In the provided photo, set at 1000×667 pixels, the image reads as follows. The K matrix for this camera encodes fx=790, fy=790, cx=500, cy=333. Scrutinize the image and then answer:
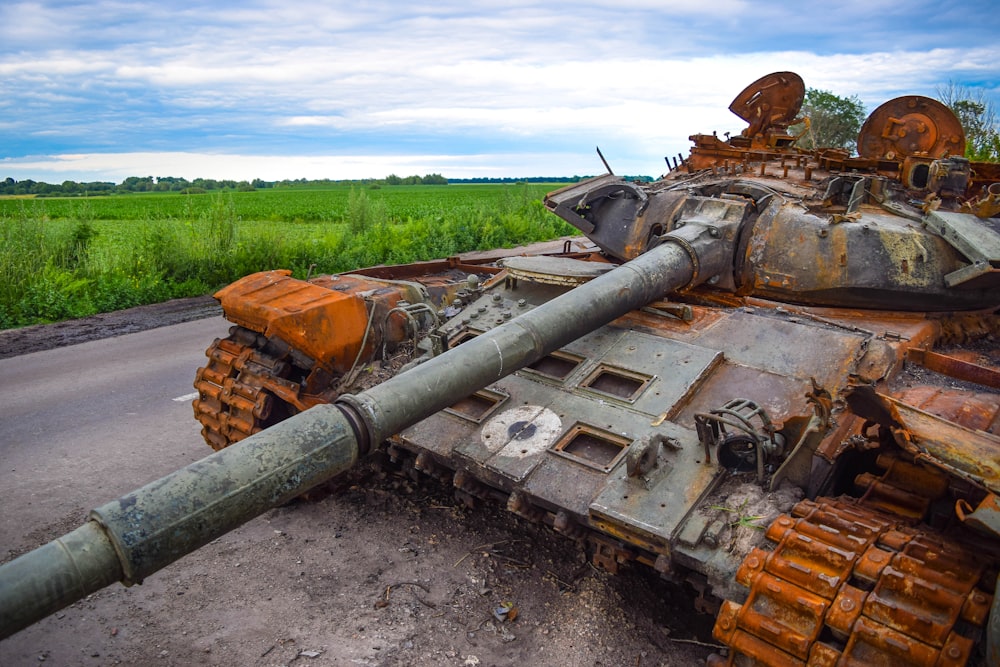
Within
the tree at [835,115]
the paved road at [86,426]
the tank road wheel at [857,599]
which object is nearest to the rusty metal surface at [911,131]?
the tank road wheel at [857,599]

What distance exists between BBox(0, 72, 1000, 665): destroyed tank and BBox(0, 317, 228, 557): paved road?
1.33m

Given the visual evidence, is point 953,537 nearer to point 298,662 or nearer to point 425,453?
point 425,453

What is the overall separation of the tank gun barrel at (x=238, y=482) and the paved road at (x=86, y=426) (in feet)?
12.6

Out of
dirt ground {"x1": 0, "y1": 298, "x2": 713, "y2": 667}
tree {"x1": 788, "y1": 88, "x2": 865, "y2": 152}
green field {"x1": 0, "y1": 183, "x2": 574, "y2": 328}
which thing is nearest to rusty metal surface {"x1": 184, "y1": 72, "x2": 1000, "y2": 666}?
dirt ground {"x1": 0, "y1": 298, "x2": 713, "y2": 667}

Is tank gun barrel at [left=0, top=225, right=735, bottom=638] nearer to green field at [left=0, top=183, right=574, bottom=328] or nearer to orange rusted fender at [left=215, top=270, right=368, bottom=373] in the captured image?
orange rusted fender at [left=215, top=270, right=368, bottom=373]

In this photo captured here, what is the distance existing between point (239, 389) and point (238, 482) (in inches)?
131

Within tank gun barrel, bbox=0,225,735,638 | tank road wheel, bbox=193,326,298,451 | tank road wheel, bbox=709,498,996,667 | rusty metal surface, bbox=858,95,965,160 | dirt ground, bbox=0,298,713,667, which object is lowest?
dirt ground, bbox=0,298,713,667

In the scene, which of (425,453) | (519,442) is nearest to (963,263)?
(519,442)

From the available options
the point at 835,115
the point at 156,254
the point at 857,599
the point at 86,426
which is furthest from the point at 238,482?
the point at 835,115

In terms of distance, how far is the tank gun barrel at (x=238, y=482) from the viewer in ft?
8.79

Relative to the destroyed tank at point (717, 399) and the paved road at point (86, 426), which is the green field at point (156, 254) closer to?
the paved road at point (86, 426)

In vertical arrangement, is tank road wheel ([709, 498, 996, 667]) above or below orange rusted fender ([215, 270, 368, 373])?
below

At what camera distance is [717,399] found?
16.6 ft

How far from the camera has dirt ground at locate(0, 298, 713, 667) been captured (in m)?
4.68
